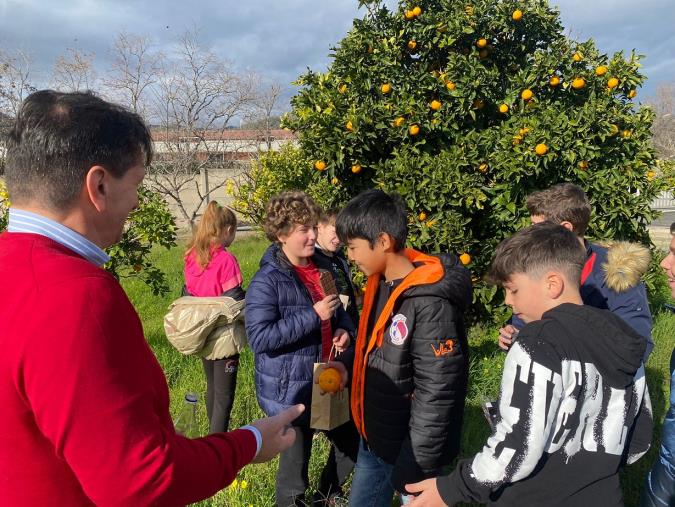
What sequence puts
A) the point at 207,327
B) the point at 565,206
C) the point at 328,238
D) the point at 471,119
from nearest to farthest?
the point at 565,206
the point at 207,327
the point at 328,238
the point at 471,119

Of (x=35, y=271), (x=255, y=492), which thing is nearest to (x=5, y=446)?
(x=35, y=271)

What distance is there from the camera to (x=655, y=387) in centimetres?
398

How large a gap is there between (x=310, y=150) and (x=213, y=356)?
2.16m

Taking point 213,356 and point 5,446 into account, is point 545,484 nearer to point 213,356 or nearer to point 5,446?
point 5,446

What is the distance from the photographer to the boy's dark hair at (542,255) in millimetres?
1559

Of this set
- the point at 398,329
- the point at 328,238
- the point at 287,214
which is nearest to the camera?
the point at 398,329

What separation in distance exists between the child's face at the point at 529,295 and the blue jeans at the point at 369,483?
1.04m

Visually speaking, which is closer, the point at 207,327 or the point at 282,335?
the point at 282,335

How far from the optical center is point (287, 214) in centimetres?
260

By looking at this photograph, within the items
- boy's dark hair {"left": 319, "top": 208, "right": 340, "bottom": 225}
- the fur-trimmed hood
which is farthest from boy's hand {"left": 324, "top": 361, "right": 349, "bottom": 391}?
the fur-trimmed hood

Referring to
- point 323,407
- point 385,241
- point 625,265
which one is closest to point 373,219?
point 385,241

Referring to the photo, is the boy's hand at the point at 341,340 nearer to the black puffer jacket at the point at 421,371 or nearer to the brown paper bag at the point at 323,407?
the brown paper bag at the point at 323,407

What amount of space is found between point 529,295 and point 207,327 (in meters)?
2.18

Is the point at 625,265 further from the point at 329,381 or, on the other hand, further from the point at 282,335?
the point at 282,335
